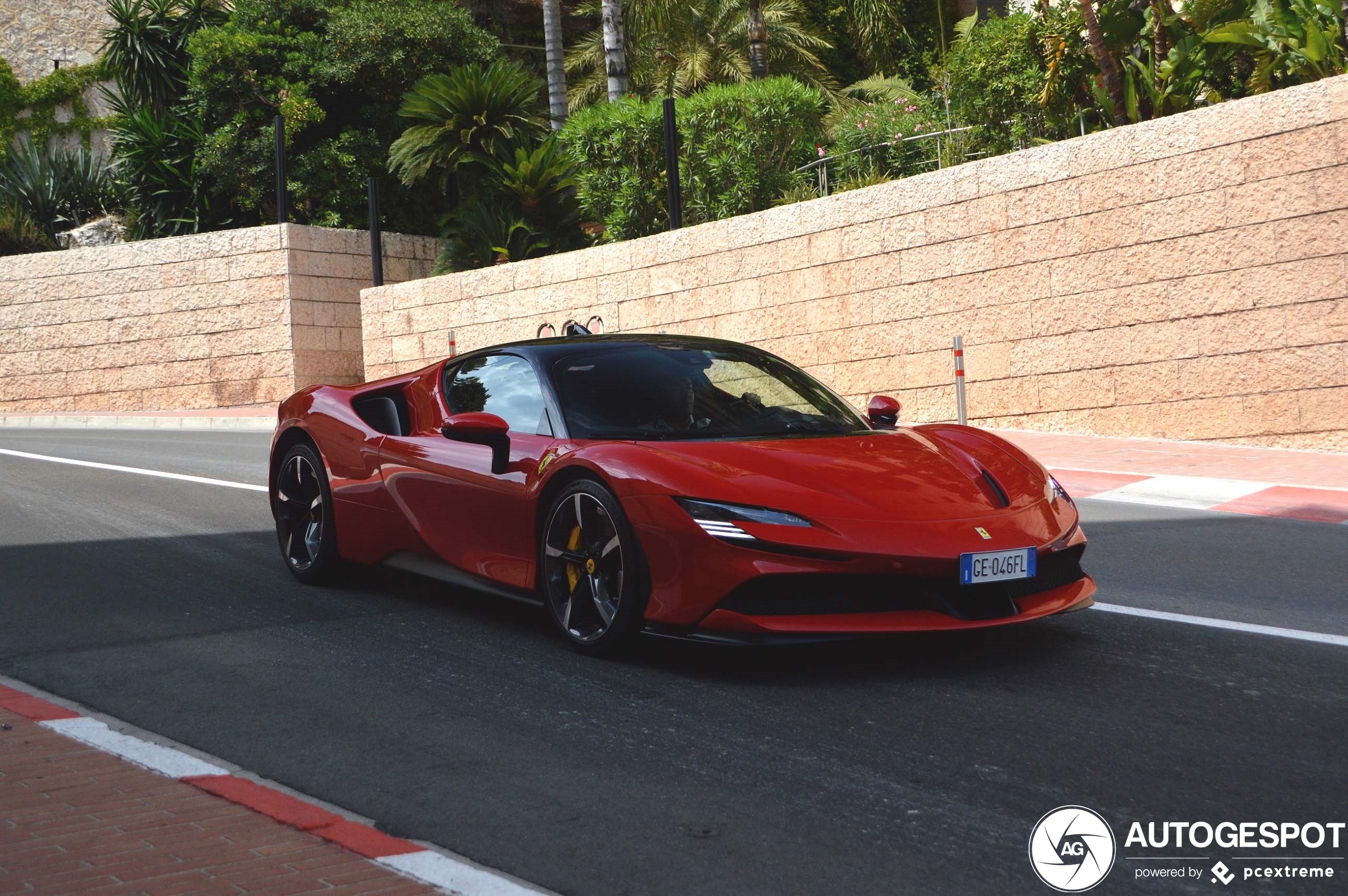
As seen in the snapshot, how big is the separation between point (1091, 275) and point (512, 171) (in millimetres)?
11782

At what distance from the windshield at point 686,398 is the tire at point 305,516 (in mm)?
1753

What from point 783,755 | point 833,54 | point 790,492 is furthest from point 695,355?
point 833,54

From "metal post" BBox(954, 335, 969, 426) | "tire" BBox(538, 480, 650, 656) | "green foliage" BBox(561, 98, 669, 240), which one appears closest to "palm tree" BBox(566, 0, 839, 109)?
"green foliage" BBox(561, 98, 669, 240)

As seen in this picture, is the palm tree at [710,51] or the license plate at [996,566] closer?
the license plate at [996,566]

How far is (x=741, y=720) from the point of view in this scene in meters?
4.49

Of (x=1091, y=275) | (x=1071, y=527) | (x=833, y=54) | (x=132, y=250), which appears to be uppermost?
(x=833, y=54)

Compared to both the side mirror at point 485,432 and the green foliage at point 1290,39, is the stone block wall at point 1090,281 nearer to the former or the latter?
the green foliage at point 1290,39

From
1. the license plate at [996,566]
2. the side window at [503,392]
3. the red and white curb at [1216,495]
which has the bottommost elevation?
the red and white curb at [1216,495]

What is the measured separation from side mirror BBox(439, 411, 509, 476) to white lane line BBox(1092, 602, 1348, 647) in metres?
2.66

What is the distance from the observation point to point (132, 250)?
25547 mm

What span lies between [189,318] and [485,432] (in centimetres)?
2158

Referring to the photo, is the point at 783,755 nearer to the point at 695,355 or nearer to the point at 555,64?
the point at 695,355

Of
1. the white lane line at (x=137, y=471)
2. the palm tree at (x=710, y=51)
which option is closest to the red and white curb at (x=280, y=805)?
the white lane line at (x=137, y=471)

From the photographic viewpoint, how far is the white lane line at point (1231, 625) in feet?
17.4
